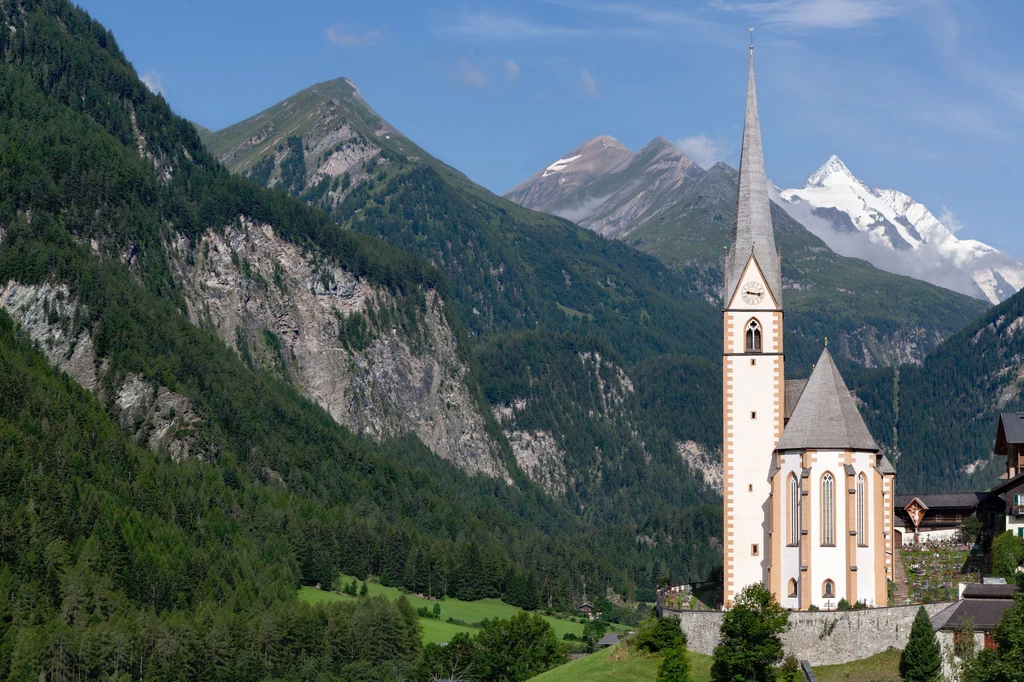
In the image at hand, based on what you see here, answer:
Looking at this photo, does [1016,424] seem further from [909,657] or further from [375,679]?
[375,679]

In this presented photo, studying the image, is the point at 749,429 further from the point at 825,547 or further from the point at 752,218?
the point at 752,218

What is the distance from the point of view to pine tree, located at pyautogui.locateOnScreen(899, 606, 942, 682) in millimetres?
110875

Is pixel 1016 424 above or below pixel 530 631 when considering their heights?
above

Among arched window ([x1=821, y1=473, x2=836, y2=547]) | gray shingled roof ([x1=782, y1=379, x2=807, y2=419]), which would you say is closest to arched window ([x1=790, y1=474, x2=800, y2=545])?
arched window ([x1=821, y1=473, x2=836, y2=547])

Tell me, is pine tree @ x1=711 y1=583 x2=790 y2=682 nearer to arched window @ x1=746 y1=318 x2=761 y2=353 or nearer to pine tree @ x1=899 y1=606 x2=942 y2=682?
pine tree @ x1=899 y1=606 x2=942 y2=682

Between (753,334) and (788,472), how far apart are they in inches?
508

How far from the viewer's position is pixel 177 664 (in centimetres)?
19262

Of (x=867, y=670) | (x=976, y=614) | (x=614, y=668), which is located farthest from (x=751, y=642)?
(x=976, y=614)

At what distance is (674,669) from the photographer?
390 feet

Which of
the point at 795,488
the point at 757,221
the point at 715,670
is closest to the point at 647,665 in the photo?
the point at 715,670

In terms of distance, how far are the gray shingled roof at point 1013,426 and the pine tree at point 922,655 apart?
3904 cm

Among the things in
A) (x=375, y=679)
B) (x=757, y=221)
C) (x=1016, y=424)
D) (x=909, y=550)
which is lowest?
(x=375, y=679)

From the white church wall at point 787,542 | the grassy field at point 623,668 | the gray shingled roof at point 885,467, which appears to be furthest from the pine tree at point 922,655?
the gray shingled roof at point 885,467

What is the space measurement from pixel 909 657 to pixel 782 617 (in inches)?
382
